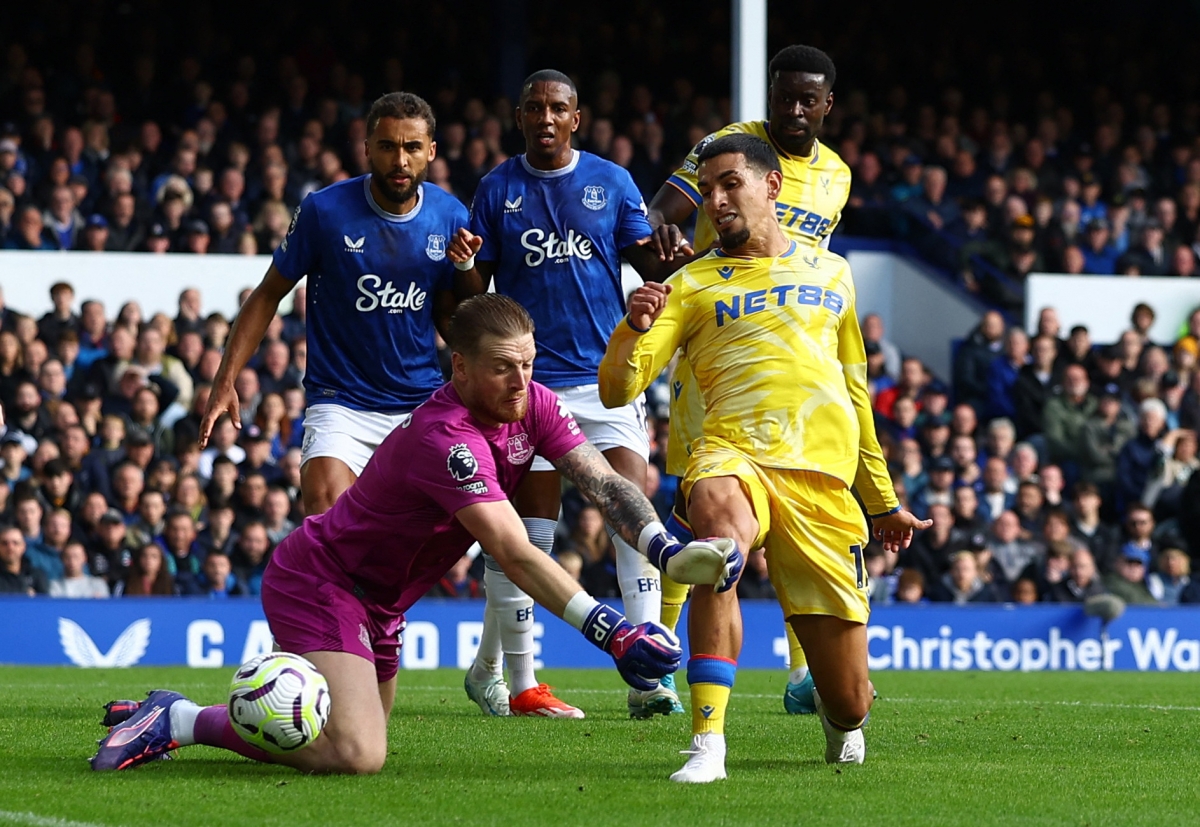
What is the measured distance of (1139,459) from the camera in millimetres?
16781

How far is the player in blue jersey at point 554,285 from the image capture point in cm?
813

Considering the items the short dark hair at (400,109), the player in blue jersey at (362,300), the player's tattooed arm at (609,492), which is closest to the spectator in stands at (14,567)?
the player in blue jersey at (362,300)

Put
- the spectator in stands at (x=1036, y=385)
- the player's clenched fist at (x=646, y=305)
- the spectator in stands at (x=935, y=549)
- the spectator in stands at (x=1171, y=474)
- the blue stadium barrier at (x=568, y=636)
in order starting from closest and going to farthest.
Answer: the player's clenched fist at (x=646, y=305)
the blue stadium barrier at (x=568, y=636)
the spectator in stands at (x=935, y=549)
the spectator in stands at (x=1171, y=474)
the spectator in stands at (x=1036, y=385)

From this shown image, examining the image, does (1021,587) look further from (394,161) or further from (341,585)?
(341,585)

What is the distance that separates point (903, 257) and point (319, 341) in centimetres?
1244

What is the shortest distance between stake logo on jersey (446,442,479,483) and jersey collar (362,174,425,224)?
2474 mm

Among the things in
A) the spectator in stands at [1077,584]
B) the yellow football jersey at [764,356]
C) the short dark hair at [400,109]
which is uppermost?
the short dark hair at [400,109]

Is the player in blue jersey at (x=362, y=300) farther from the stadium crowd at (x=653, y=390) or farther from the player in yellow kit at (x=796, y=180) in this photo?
the stadium crowd at (x=653, y=390)

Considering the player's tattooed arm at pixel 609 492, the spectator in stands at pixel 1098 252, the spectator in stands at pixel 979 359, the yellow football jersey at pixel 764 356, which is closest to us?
the player's tattooed arm at pixel 609 492

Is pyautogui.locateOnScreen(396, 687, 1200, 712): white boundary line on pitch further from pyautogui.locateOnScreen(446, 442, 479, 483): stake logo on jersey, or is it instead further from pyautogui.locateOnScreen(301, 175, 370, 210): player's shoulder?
pyautogui.locateOnScreen(446, 442, 479, 483): stake logo on jersey

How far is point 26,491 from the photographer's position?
1334 centimetres

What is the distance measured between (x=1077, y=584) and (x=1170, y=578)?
0.96 meters

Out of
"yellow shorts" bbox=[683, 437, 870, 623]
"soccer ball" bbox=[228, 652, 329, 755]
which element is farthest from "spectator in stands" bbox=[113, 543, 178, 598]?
"yellow shorts" bbox=[683, 437, 870, 623]

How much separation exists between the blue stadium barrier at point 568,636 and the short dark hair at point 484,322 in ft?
23.9
